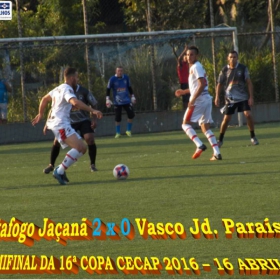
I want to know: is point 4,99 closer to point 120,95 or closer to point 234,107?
point 120,95

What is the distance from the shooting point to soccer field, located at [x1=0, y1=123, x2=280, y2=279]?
7.89 m

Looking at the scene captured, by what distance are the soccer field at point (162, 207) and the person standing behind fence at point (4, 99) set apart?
19.8ft

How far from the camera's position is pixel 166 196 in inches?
470

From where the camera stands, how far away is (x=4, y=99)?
25359mm

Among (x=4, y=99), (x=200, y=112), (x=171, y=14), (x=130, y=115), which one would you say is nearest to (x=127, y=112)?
(x=130, y=115)

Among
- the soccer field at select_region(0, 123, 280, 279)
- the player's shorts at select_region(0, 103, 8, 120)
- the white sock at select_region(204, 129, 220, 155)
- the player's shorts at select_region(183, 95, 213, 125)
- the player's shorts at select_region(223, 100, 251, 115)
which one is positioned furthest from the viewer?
the player's shorts at select_region(0, 103, 8, 120)

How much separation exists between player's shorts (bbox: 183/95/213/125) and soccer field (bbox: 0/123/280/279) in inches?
30.8

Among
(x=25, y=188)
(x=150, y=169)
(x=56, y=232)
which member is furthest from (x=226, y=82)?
(x=56, y=232)

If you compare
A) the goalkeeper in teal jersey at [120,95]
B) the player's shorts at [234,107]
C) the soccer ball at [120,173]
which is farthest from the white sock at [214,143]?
the goalkeeper in teal jersey at [120,95]

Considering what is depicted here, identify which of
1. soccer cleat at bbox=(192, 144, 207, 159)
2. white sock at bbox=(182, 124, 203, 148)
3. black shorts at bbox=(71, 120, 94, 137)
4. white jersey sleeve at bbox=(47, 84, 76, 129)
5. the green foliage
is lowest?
soccer cleat at bbox=(192, 144, 207, 159)

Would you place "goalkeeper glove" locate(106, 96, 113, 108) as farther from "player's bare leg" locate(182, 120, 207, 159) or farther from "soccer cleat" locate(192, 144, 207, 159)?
"soccer cleat" locate(192, 144, 207, 159)

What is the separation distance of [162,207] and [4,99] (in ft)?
49.5

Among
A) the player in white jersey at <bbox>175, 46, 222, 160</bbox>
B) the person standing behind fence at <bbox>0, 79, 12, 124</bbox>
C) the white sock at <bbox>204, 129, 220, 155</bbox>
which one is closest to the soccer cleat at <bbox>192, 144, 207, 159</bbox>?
the player in white jersey at <bbox>175, 46, 222, 160</bbox>

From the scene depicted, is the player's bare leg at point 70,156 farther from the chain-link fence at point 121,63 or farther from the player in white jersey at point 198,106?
the chain-link fence at point 121,63
